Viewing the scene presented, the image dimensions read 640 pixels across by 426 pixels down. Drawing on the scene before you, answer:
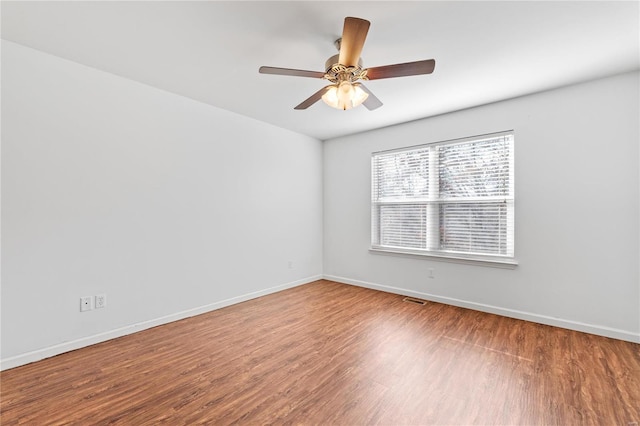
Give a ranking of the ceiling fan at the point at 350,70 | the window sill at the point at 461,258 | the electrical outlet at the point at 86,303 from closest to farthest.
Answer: the ceiling fan at the point at 350,70
the electrical outlet at the point at 86,303
the window sill at the point at 461,258

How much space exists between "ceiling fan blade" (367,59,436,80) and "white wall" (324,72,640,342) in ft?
6.65

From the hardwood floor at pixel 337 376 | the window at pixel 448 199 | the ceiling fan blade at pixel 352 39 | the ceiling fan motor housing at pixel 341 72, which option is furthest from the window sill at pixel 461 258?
the ceiling fan blade at pixel 352 39

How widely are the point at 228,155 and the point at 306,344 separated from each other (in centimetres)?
253

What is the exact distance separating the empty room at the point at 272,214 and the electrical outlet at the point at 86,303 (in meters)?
0.01

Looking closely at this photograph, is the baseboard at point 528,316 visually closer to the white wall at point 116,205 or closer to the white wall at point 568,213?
the white wall at point 568,213

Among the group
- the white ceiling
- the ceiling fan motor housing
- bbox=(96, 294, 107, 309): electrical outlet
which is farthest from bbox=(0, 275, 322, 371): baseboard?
the ceiling fan motor housing

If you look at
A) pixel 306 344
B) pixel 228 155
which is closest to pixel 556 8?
pixel 306 344

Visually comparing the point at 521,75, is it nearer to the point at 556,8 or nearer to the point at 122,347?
the point at 556,8

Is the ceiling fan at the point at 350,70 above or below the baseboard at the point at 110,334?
A: above

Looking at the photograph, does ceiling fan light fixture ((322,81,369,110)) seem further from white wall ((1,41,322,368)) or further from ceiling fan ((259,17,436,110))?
white wall ((1,41,322,368))

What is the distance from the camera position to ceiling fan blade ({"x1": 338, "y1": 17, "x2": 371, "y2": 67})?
1.58 meters

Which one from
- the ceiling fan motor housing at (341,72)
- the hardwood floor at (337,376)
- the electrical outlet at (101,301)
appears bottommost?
the hardwood floor at (337,376)

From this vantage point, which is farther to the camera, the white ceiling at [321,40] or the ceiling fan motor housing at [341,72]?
the ceiling fan motor housing at [341,72]

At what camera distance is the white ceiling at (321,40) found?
1843mm
